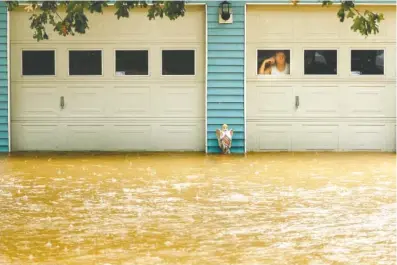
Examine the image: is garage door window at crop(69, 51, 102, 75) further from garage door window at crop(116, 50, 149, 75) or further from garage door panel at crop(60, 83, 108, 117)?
garage door window at crop(116, 50, 149, 75)

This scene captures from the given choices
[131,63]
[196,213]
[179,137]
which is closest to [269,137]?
[179,137]

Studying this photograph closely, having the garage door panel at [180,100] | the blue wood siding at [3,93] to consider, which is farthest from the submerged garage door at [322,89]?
the blue wood siding at [3,93]

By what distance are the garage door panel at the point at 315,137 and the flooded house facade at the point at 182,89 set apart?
18 mm

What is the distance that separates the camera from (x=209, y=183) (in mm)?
9320

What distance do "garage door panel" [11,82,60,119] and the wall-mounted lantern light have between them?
3171 millimetres

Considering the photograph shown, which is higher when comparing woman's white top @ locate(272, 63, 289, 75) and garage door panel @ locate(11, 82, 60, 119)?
woman's white top @ locate(272, 63, 289, 75)

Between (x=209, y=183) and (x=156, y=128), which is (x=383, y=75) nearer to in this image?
(x=156, y=128)

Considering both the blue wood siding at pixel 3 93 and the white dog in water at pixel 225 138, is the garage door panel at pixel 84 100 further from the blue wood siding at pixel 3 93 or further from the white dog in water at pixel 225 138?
the white dog in water at pixel 225 138

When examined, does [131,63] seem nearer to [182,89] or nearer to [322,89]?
[182,89]

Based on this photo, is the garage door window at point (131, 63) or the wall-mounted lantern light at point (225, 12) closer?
the wall-mounted lantern light at point (225, 12)

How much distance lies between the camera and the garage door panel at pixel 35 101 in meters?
13.8

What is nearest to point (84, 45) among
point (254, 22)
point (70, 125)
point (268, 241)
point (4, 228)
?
point (70, 125)

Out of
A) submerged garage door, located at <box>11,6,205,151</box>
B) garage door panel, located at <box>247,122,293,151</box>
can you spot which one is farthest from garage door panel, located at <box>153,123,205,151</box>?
garage door panel, located at <box>247,122,293,151</box>

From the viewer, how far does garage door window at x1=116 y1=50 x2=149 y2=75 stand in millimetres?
13859
